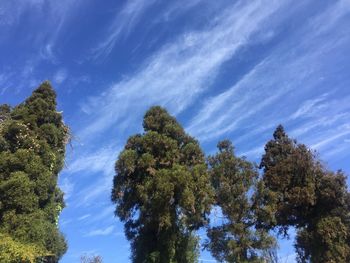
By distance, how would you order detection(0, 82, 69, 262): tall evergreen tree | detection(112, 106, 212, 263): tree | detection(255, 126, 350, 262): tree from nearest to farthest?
detection(0, 82, 69, 262): tall evergreen tree
detection(112, 106, 212, 263): tree
detection(255, 126, 350, 262): tree

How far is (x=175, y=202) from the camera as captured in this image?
83.1 feet

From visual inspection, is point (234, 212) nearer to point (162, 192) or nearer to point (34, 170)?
point (162, 192)

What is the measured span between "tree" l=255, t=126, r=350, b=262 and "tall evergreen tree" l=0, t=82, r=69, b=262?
40.8 ft

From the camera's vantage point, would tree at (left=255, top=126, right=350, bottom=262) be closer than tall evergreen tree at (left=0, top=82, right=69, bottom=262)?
No

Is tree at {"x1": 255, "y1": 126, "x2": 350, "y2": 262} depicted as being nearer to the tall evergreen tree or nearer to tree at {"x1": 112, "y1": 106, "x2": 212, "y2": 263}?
tree at {"x1": 112, "y1": 106, "x2": 212, "y2": 263}

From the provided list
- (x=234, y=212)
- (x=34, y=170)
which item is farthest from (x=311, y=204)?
(x=34, y=170)

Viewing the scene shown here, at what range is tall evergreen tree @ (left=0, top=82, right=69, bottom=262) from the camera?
2184 cm

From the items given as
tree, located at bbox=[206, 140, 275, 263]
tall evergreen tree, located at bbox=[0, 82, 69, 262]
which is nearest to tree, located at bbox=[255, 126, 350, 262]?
tree, located at bbox=[206, 140, 275, 263]

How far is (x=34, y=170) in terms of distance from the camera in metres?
23.6

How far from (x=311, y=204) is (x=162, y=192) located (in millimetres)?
10621

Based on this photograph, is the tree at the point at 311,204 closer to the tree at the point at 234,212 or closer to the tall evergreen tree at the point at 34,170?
the tree at the point at 234,212

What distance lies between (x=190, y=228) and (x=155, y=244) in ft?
6.77

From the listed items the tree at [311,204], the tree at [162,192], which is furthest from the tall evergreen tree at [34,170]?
the tree at [311,204]

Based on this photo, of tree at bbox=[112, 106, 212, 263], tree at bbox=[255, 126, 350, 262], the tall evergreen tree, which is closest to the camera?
the tall evergreen tree
